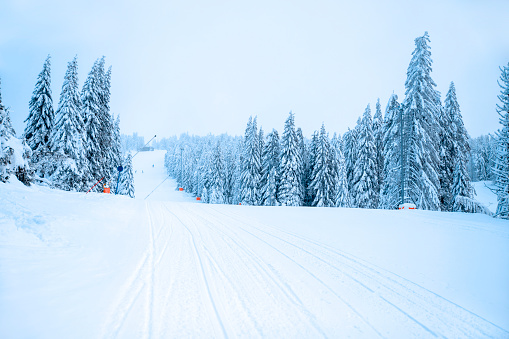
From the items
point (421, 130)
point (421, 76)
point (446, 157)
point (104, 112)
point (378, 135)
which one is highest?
point (421, 76)

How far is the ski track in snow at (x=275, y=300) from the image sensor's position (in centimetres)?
300

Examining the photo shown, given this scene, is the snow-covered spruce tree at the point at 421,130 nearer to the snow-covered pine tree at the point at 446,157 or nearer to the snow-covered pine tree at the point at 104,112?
the snow-covered pine tree at the point at 446,157

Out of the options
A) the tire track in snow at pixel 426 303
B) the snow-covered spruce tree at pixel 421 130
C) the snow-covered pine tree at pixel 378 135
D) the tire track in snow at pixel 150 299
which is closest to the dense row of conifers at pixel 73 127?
the tire track in snow at pixel 150 299

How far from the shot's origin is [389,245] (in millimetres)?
6898

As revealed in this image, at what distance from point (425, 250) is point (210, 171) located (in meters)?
50.3

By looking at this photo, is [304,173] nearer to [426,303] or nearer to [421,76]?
[421,76]

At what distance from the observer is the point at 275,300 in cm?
371

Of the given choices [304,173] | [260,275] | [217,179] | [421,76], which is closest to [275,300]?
[260,275]

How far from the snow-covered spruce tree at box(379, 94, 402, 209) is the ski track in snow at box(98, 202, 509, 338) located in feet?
62.5

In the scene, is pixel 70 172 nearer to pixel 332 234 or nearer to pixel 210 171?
pixel 332 234

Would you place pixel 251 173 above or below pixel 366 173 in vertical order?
below

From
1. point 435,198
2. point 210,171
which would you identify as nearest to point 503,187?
point 435,198

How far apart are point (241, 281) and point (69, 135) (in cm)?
2638

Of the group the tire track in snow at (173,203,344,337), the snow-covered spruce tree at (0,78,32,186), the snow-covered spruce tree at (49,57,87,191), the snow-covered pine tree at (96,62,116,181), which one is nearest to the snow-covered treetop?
the tire track in snow at (173,203,344,337)
